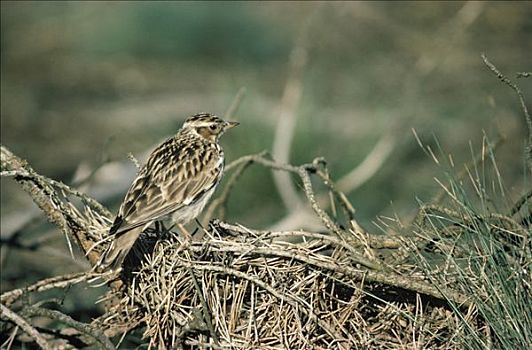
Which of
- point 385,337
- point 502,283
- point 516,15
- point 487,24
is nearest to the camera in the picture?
point 502,283

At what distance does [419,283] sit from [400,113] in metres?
7.13

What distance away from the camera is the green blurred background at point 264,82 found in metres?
11.3

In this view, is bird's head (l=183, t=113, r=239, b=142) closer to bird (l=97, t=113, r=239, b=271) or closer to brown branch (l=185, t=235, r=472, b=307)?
bird (l=97, t=113, r=239, b=271)

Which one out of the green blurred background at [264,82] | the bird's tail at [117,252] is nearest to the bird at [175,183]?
the bird's tail at [117,252]

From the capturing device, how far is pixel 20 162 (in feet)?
18.7

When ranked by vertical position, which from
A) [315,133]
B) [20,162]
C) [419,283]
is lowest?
[315,133]

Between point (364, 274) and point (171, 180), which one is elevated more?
point (171, 180)

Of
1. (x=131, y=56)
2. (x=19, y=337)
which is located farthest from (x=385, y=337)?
(x=131, y=56)

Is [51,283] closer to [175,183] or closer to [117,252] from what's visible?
[117,252]

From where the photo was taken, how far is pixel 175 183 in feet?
21.1

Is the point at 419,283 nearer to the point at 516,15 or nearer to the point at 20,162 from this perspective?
the point at 20,162

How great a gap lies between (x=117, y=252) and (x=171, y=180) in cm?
123

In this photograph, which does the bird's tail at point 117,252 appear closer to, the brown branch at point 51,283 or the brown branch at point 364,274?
the brown branch at point 51,283

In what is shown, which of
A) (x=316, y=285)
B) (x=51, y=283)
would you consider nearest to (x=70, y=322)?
(x=51, y=283)
